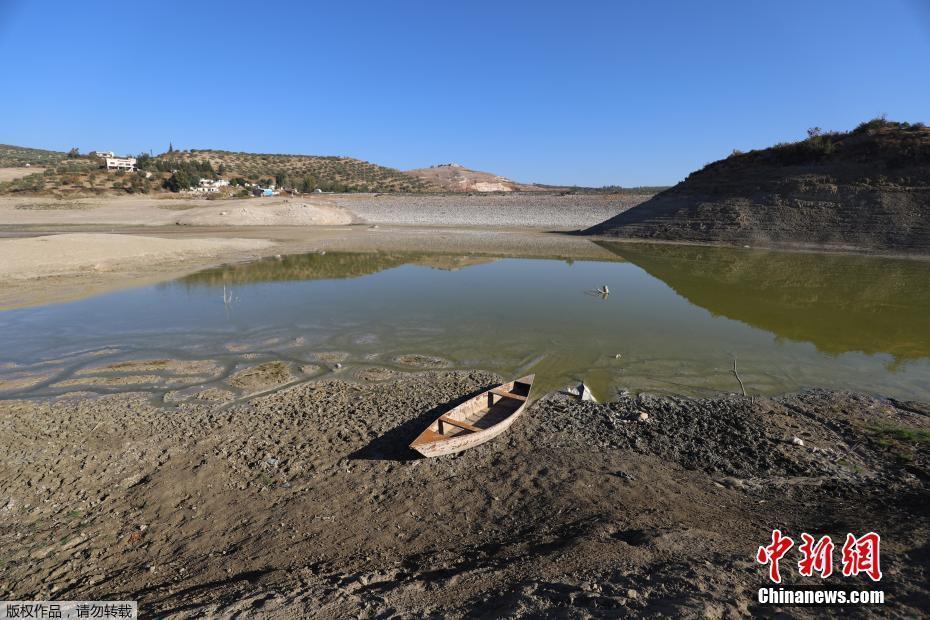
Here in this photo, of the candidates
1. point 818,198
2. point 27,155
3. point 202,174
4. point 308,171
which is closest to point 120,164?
point 202,174

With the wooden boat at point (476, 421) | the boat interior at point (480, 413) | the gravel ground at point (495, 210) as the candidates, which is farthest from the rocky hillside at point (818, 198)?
the wooden boat at point (476, 421)

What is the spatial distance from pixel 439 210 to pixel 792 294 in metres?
44.2

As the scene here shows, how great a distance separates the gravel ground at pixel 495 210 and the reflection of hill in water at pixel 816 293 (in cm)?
2544

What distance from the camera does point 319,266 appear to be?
25.1 meters

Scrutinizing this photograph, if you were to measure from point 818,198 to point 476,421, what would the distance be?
37648 mm

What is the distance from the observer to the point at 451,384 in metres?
9.73

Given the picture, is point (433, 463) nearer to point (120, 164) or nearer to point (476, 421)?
point (476, 421)

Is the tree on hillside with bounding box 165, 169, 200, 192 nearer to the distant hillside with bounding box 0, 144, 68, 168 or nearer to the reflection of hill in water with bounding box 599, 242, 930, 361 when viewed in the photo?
the distant hillside with bounding box 0, 144, 68, 168

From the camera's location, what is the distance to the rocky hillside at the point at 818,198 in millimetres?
30531

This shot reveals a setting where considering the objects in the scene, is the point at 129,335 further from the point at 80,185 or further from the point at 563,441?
the point at 80,185

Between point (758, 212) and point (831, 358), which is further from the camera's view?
point (758, 212)

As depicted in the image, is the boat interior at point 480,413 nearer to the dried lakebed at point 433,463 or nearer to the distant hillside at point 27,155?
the dried lakebed at point 433,463

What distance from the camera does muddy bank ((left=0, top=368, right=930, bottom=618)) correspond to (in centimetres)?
393

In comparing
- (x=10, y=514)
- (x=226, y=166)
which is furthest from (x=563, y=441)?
(x=226, y=166)
